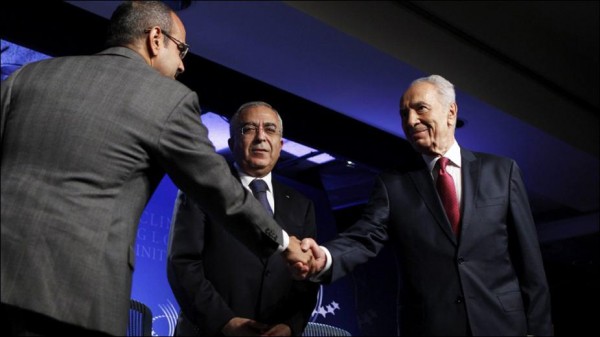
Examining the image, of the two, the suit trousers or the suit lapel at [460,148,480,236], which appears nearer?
the suit trousers

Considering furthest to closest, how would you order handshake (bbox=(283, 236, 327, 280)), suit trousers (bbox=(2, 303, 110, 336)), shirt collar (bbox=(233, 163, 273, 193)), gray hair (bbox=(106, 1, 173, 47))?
1. shirt collar (bbox=(233, 163, 273, 193))
2. handshake (bbox=(283, 236, 327, 280))
3. gray hair (bbox=(106, 1, 173, 47))
4. suit trousers (bbox=(2, 303, 110, 336))

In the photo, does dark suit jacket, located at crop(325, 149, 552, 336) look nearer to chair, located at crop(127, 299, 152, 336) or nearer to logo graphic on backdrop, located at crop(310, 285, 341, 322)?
chair, located at crop(127, 299, 152, 336)

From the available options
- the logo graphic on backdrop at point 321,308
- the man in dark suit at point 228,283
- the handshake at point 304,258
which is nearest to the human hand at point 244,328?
the man in dark suit at point 228,283

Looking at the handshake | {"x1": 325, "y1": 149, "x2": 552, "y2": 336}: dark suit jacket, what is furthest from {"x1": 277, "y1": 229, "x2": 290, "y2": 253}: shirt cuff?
{"x1": 325, "y1": 149, "x2": 552, "y2": 336}: dark suit jacket

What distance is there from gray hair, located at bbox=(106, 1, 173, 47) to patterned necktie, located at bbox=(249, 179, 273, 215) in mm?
758

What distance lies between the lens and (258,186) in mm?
2740

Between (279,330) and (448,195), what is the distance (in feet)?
2.32

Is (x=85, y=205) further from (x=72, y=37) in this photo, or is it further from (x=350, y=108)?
(x=350, y=108)

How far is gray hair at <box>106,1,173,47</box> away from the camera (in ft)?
6.88

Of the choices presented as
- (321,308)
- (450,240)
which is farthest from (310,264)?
(321,308)

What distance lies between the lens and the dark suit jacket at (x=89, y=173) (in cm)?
166

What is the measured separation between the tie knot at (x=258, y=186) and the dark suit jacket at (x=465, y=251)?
0.36m

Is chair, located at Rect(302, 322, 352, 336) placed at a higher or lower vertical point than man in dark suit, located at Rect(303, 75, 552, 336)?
lower

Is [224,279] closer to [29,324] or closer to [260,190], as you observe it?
[260,190]
